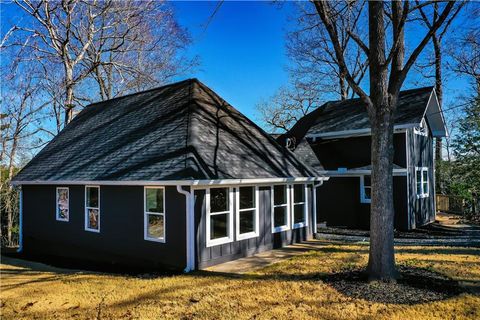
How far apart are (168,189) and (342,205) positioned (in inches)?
412

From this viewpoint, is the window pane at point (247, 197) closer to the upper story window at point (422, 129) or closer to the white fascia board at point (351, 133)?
the white fascia board at point (351, 133)

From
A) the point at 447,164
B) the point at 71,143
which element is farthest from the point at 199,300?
the point at 447,164

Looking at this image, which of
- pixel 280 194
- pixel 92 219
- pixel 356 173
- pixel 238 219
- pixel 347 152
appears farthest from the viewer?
pixel 347 152

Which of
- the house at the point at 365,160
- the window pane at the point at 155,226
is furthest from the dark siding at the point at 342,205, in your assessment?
A: the window pane at the point at 155,226

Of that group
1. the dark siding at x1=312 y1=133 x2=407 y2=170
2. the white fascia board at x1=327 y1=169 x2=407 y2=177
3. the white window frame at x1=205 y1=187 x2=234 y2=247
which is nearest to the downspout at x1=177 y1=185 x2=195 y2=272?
the white window frame at x1=205 y1=187 x2=234 y2=247

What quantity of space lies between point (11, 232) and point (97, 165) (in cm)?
1863

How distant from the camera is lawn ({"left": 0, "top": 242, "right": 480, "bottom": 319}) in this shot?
580 cm

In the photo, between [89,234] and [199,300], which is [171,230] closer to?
[199,300]

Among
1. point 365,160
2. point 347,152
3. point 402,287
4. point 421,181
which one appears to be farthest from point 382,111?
point 421,181

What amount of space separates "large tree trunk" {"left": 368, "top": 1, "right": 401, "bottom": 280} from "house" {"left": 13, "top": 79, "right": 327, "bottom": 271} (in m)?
3.64

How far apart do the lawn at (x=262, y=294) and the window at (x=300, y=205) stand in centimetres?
318

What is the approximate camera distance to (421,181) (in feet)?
56.4

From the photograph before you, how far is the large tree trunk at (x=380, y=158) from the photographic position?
7.05 m

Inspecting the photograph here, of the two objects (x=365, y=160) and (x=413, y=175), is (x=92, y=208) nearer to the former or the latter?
(x=365, y=160)
